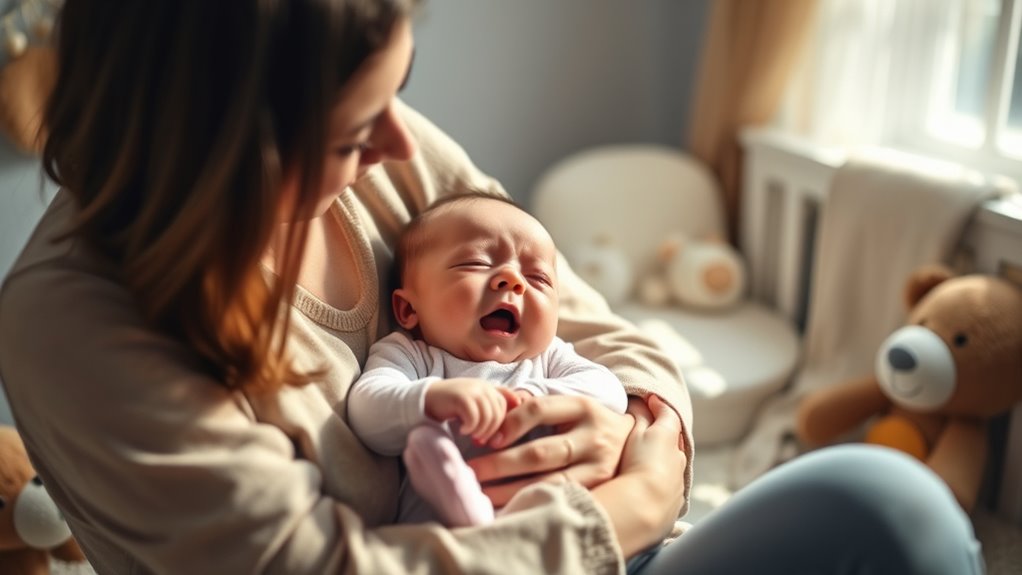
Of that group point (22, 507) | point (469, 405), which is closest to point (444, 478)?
point (469, 405)

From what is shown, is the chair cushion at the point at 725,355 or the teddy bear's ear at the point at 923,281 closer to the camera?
the teddy bear's ear at the point at 923,281

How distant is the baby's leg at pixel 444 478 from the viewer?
3.09 ft

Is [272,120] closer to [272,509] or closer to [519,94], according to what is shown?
[272,509]

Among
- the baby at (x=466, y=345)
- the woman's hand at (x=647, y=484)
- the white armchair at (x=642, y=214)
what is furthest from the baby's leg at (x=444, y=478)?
the white armchair at (x=642, y=214)

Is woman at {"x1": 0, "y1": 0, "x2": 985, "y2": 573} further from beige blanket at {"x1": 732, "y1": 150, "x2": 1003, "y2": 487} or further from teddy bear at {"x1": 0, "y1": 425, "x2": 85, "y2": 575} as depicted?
beige blanket at {"x1": 732, "y1": 150, "x2": 1003, "y2": 487}

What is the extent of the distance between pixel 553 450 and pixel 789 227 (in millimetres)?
1460

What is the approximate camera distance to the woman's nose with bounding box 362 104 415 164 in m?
0.92

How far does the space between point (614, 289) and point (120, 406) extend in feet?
5.34

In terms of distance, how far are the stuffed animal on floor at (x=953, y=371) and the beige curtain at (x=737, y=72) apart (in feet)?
2.38

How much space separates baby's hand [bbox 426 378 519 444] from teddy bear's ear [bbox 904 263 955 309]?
1.11m

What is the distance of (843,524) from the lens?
886 millimetres

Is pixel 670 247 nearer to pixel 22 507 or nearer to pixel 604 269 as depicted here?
pixel 604 269

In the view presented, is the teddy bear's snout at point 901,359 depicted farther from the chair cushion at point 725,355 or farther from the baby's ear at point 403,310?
the baby's ear at point 403,310

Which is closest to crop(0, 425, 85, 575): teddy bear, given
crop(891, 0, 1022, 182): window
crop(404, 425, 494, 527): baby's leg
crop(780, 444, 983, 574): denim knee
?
crop(404, 425, 494, 527): baby's leg
